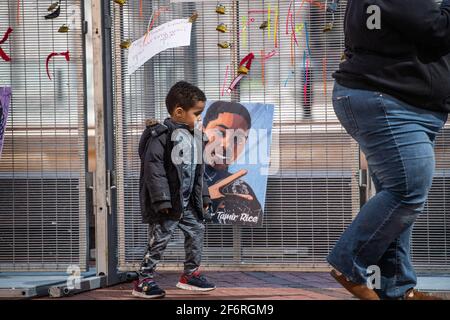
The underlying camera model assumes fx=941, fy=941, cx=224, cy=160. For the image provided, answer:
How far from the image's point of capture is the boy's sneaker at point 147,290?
6.03 m

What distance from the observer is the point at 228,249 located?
713 centimetres

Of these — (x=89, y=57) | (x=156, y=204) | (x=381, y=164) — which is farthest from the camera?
(x=89, y=57)

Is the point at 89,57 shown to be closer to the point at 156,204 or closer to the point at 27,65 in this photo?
the point at 27,65

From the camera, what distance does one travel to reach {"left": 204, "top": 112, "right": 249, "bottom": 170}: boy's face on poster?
7.06 m

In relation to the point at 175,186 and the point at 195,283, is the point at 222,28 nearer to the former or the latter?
the point at 175,186

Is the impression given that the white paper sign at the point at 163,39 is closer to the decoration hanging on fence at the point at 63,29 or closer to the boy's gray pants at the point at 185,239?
the decoration hanging on fence at the point at 63,29

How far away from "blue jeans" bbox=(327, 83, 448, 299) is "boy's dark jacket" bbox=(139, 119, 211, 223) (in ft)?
6.07

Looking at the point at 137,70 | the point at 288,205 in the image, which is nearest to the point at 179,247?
the point at 288,205

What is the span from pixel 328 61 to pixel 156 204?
178 centimetres

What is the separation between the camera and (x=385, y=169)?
439 centimetres

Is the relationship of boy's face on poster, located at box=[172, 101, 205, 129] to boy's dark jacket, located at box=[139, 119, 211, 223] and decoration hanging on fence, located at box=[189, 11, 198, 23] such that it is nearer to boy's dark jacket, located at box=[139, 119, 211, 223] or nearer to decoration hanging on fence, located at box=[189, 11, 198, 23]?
boy's dark jacket, located at box=[139, 119, 211, 223]

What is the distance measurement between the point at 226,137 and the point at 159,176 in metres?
1.08

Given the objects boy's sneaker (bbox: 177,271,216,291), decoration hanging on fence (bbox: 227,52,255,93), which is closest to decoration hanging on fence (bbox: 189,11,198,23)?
decoration hanging on fence (bbox: 227,52,255,93)

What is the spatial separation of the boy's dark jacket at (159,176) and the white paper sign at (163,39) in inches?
33.8
